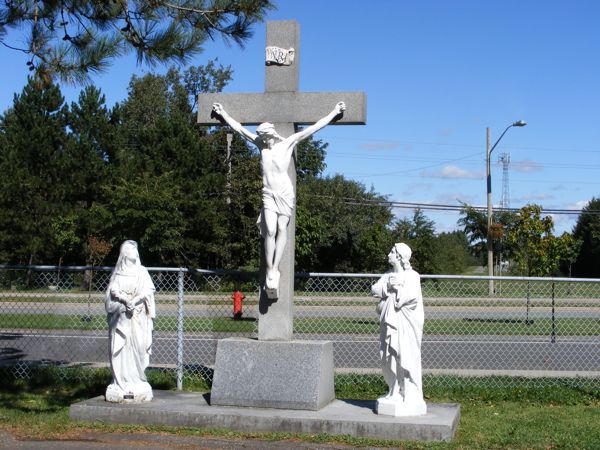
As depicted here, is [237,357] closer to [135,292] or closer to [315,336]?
[135,292]

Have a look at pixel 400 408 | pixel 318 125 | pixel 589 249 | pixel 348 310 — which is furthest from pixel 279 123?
pixel 589 249

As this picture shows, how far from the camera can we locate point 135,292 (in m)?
8.45

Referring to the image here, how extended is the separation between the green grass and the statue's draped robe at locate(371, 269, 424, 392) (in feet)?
10.7

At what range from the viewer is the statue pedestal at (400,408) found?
7793 mm

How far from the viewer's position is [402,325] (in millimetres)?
7801

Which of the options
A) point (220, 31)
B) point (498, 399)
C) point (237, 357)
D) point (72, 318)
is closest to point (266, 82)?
point (220, 31)

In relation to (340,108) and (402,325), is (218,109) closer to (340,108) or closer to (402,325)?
(340,108)

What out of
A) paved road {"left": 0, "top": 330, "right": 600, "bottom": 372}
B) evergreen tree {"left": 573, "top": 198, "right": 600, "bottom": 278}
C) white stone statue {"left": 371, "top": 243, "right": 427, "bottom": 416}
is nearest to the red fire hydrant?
paved road {"left": 0, "top": 330, "right": 600, "bottom": 372}

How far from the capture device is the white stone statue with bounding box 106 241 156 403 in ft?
27.5

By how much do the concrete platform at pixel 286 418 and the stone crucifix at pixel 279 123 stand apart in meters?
0.98

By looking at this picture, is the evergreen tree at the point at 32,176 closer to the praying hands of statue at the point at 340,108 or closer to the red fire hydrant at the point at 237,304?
the red fire hydrant at the point at 237,304

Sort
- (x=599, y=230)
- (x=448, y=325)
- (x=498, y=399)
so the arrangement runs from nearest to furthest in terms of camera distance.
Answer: (x=498, y=399)
(x=448, y=325)
(x=599, y=230)

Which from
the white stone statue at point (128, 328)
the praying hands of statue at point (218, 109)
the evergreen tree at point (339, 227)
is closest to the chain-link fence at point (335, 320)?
the white stone statue at point (128, 328)

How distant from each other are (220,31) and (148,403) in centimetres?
405
